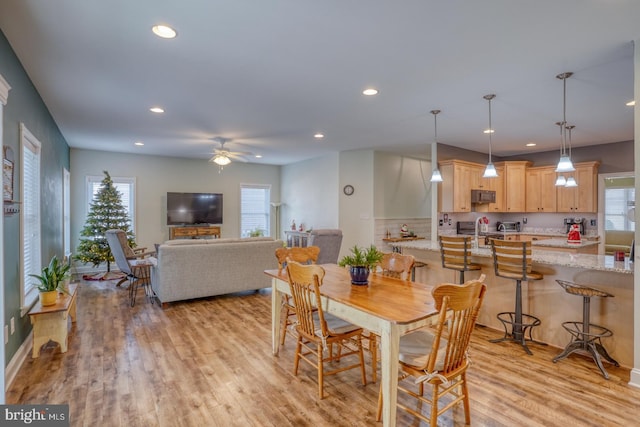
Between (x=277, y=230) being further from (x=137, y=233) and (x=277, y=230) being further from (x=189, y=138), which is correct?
(x=189, y=138)

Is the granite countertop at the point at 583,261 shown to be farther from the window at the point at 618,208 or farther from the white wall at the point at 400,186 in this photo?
the window at the point at 618,208

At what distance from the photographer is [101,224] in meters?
6.68

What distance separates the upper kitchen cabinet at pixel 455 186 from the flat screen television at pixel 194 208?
212 inches

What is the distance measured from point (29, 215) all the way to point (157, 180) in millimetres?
4663

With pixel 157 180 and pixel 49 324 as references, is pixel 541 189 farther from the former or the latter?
pixel 157 180

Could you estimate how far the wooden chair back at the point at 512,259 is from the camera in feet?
10.9

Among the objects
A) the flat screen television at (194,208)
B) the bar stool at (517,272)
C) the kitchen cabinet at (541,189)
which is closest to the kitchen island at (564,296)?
the bar stool at (517,272)

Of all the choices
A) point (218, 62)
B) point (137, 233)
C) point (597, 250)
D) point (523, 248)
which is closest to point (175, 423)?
point (218, 62)

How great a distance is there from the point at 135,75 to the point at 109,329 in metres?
2.82

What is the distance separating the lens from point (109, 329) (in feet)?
12.8

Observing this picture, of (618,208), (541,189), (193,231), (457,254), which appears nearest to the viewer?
(457,254)

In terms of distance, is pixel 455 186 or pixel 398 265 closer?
pixel 398 265

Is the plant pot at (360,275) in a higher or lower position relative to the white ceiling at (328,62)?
lower

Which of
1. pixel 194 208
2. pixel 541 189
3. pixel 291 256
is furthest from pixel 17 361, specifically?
pixel 541 189
